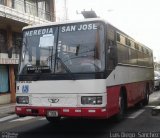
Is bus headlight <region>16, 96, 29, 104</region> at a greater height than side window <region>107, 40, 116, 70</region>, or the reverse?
side window <region>107, 40, 116, 70</region>

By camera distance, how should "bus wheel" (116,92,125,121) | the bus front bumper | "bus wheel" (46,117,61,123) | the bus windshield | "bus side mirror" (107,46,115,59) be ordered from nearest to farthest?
the bus front bumper → the bus windshield → "bus side mirror" (107,46,115,59) → "bus wheel" (116,92,125,121) → "bus wheel" (46,117,61,123)

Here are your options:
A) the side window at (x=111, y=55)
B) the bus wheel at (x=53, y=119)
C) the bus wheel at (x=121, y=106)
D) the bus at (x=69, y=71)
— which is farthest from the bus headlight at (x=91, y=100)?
the bus wheel at (x=53, y=119)

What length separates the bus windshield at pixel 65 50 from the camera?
33.5 feet

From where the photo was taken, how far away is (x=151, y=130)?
10977 mm

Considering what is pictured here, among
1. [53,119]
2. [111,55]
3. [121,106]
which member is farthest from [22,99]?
Result: [121,106]

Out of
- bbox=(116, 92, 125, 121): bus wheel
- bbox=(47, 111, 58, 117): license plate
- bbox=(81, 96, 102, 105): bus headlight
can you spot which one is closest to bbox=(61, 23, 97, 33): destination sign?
bbox=(81, 96, 102, 105): bus headlight

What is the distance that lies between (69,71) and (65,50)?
576mm

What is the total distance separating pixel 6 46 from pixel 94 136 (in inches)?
650

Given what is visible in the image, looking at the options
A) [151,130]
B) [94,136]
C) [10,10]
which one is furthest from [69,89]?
[10,10]

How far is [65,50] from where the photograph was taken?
10398mm

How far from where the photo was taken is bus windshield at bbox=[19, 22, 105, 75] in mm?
10203

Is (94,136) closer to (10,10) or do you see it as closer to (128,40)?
(128,40)

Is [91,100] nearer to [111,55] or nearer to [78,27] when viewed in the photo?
[111,55]

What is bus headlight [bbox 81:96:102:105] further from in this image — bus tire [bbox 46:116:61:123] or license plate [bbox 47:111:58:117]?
bus tire [bbox 46:116:61:123]
